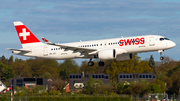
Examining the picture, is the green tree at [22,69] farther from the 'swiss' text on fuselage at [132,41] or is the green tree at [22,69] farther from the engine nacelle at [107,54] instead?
the 'swiss' text on fuselage at [132,41]

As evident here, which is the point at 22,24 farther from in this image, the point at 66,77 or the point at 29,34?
the point at 66,77

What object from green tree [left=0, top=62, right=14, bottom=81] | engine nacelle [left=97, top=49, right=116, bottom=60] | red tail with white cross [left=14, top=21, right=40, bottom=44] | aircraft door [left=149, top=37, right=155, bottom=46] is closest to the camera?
aircraft door [left=149, top=37, right=155, bottom=46]

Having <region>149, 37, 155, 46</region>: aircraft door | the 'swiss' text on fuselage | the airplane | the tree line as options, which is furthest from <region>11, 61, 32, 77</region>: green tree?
<region>149, 37, 155, 46</region>: aircraft door

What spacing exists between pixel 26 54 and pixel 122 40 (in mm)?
19809

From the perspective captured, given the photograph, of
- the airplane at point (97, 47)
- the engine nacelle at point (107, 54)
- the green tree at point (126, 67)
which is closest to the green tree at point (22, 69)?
the green tree at point (126, 67)

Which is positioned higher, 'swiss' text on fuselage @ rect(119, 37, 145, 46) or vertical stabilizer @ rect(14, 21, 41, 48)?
vertical stabilizer @ rect(14, 21, 41, 48)

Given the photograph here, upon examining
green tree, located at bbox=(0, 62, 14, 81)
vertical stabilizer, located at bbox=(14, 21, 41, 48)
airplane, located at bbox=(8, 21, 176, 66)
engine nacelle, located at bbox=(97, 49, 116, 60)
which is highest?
vertical stabilizer, located at bbox=(14, 21, 41, 48)

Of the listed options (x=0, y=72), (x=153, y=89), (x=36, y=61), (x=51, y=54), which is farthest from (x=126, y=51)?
(x=0, y=72)

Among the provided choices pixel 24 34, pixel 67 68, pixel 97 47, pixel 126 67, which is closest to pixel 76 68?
pixel 67 68

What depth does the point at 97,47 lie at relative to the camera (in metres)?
54.8

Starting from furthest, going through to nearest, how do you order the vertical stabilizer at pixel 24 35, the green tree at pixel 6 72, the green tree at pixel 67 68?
the green tree at pixel 67 68, the green tree at pixel 6 72, the vertical stabilizer at pixel 24 35

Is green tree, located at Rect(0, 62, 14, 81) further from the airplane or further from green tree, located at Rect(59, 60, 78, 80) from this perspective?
the airplane

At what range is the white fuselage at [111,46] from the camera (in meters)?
51.3

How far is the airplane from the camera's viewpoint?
51.4 metres
